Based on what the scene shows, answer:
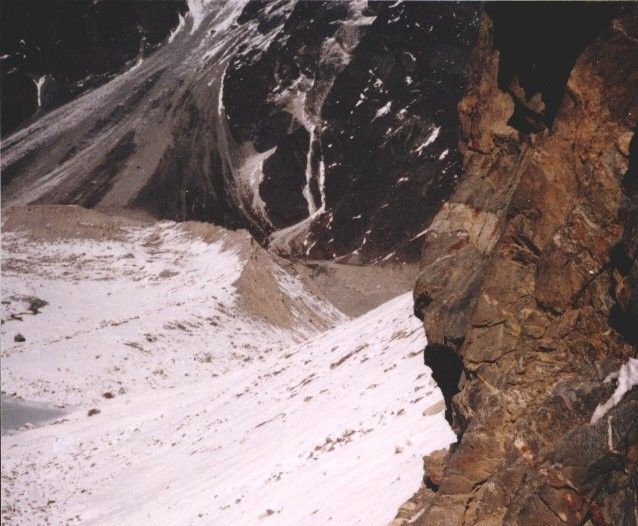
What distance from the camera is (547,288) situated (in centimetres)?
631

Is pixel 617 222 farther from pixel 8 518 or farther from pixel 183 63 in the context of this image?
pixel 183 63

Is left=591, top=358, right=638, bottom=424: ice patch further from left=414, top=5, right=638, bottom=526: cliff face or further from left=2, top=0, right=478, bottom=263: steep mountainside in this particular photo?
left=2, top=0, right=478, bottom=263: steep mountainside

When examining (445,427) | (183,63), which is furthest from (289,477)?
(183,63)

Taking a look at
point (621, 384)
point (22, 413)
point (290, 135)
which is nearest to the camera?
point (621, 384)

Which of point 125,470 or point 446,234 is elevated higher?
point 446,234

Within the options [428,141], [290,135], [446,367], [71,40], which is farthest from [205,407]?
[71,40]

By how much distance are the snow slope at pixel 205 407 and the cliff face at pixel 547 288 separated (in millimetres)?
3295

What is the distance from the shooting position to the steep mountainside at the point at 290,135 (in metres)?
97.3

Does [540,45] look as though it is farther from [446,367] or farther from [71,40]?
[71,40]

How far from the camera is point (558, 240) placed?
6246 millimetres

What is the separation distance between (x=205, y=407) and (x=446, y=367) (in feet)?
52.1

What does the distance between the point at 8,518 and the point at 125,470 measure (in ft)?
10.6

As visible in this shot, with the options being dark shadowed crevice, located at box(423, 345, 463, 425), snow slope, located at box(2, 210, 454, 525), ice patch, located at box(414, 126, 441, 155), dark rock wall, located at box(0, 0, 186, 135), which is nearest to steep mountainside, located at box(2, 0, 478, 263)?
ice patch, located at box(414, 126, 441, 155)

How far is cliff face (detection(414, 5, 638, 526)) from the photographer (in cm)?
543
